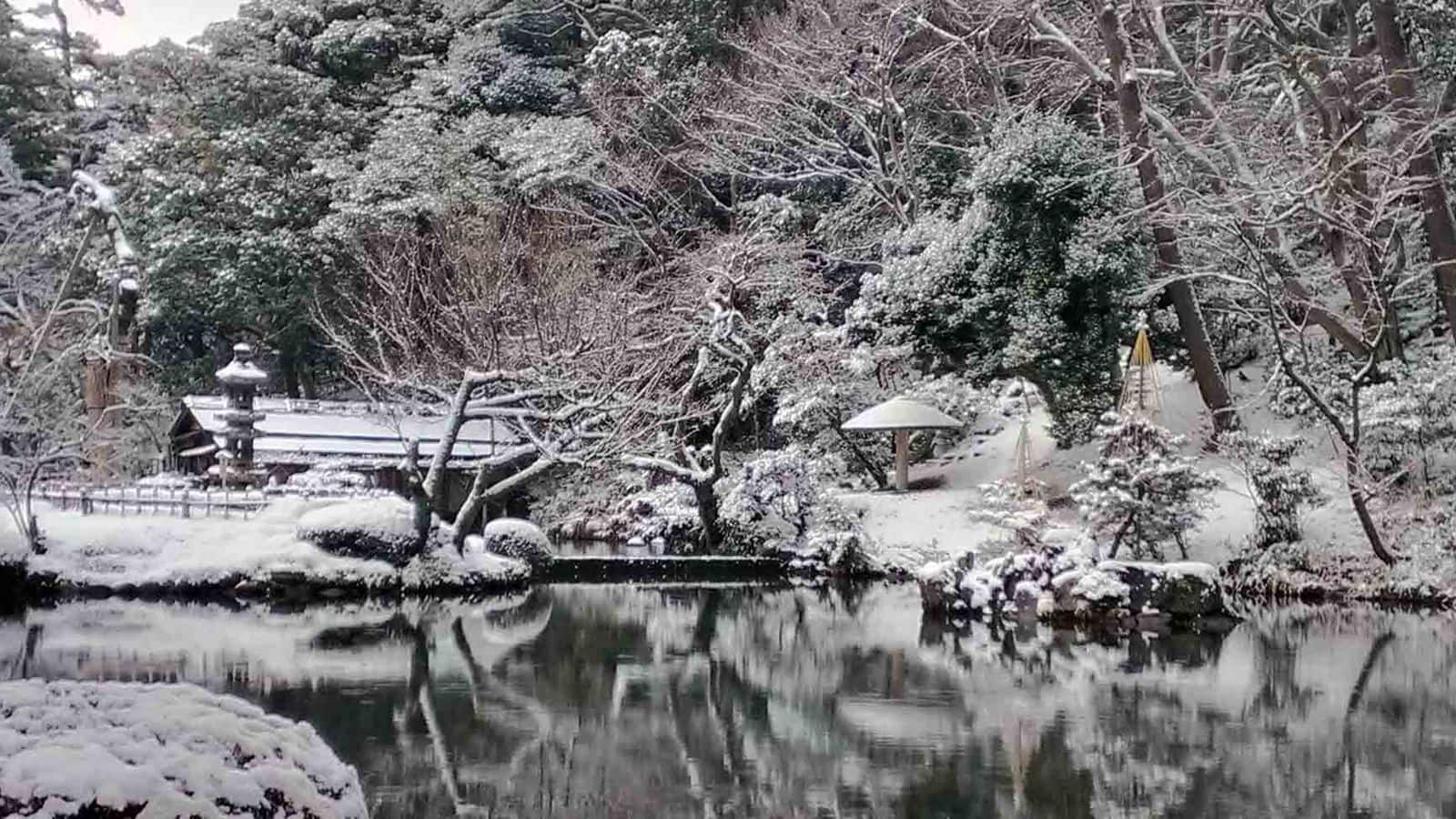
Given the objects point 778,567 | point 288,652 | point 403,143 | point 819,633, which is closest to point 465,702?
point 288,652

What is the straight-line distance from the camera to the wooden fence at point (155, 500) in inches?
626

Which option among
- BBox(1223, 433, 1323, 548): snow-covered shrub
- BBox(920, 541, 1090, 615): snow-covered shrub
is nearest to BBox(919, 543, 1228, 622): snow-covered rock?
BBox(920, 541, 1090, 615): snow-covered shrub

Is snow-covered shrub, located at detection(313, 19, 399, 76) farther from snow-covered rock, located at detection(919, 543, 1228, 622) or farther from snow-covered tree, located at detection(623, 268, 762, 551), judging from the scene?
snow-covered rock, located at detection(919, 543, 1228, 622)

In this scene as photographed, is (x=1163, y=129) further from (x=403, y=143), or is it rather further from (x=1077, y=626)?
(x=403, y=143)

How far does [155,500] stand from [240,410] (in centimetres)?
412

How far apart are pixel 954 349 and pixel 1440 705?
11619mm

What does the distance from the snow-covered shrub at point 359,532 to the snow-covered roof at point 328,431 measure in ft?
21.9

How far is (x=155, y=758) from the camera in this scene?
328cm

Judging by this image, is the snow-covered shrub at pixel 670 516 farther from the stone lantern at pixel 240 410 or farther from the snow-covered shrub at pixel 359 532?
the stone lantern at pixel 240 410

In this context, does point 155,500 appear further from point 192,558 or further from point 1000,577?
point 1000,577

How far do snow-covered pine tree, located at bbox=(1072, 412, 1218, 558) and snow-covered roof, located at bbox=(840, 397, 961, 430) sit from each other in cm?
443

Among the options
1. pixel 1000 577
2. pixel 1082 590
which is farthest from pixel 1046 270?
pixel 1082 590

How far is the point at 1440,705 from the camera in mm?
8672

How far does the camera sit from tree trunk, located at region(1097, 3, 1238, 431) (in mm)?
16266
